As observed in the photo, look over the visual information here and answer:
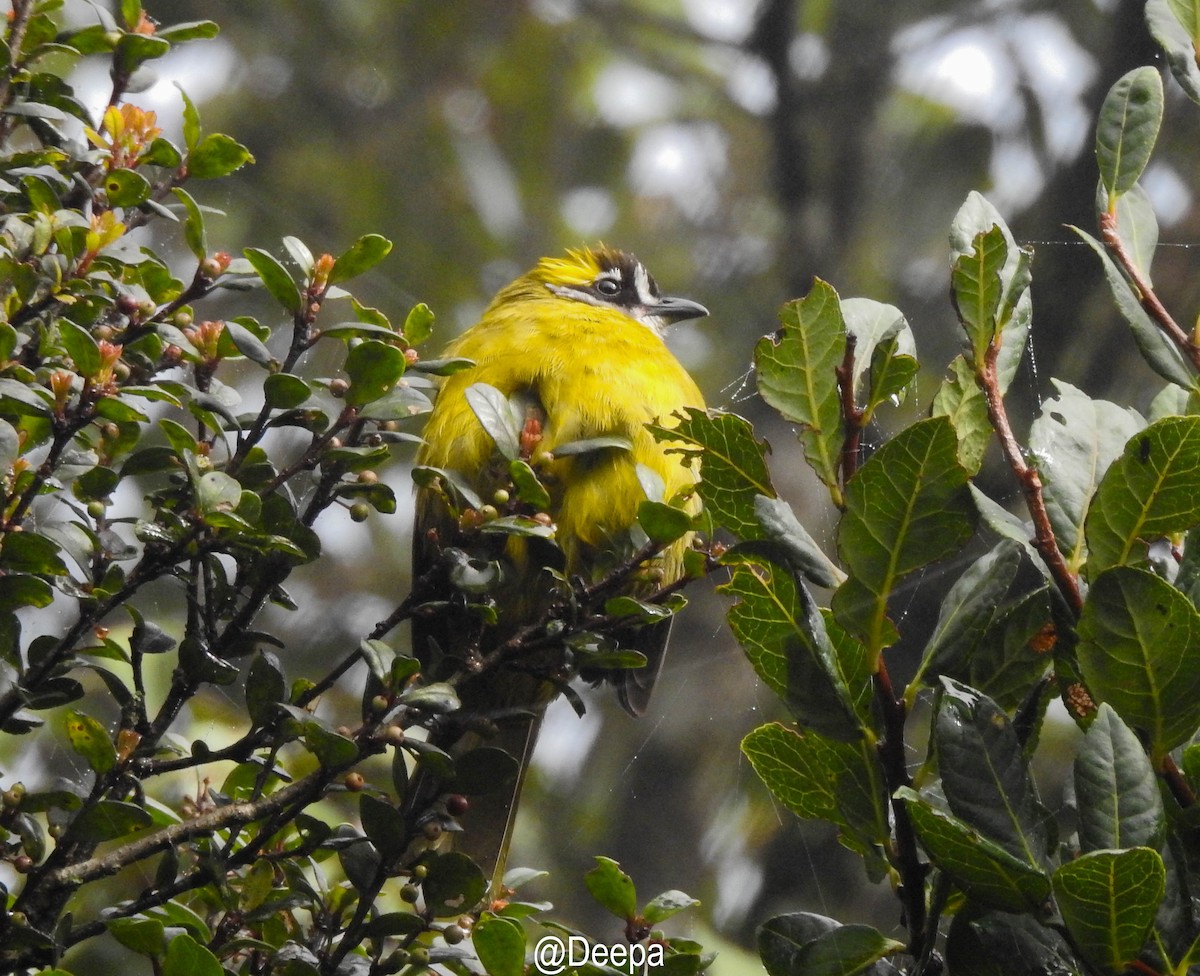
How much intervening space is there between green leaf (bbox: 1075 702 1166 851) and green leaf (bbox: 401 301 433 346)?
0.55 metres

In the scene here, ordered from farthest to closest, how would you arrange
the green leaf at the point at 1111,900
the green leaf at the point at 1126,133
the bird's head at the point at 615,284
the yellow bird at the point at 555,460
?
the bird's head at the point at 615,284, the yellow bird at the point at 555,460, the green leaf at the point at 1126,133, the green leaf at the point at 1111,900

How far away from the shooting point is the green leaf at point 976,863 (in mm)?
557

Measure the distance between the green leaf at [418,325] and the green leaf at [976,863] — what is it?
0.51 meters

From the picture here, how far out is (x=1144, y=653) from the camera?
583 millimetres

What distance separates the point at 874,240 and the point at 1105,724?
2194mm

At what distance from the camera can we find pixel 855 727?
64cm

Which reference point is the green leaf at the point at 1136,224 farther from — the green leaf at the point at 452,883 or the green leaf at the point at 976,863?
the green leaf at the point at 452,883

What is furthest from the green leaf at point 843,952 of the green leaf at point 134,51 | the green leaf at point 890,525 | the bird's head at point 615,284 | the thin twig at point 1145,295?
the bird's head at point 615,284

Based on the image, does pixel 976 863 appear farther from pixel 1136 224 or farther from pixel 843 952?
pixel 1136 224

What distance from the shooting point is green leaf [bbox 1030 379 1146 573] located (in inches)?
26.3

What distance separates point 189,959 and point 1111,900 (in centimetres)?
48

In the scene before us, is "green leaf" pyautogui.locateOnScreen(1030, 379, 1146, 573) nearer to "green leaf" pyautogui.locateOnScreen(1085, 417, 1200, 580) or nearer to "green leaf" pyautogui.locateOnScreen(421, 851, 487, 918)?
"green leaf" pyautogui.locateOnScreen(1085, 417, 1200, 580)

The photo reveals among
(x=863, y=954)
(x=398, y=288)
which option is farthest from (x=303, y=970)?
(x=398, y=288)

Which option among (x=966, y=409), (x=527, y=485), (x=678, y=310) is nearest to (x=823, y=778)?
(x=966, y=409)
